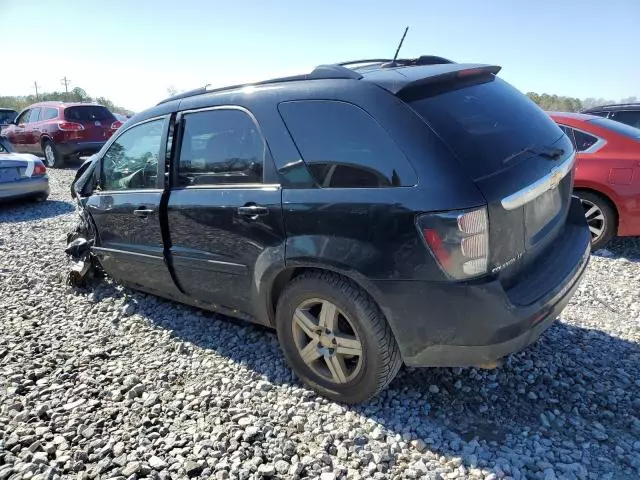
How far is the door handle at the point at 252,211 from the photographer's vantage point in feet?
8.92

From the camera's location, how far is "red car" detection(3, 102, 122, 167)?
12.2 m

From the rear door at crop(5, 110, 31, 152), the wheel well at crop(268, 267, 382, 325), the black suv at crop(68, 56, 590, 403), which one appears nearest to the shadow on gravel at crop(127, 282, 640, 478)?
the black suv at crop(68, 56, 590, 403)

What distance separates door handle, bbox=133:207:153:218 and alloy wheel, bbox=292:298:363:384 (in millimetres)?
1554

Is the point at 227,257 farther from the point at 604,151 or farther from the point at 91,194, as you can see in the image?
the point at 604,151

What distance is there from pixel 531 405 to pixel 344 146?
1.81 metres

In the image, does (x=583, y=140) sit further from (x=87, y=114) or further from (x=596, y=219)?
(x=87, y=114)

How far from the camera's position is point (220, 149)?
307 centimetres

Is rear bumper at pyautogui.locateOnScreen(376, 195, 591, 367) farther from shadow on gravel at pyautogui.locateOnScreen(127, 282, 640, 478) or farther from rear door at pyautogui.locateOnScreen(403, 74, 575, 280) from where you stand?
shadow on gravel at pyautogui.locateOnScreen(127, 282, 640, 478)

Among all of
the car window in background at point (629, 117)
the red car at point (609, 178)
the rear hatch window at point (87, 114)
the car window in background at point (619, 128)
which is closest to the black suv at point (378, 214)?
the red car at point (609, 178)

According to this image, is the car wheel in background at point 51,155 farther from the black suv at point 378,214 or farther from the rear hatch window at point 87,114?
the black suv at point 378,214

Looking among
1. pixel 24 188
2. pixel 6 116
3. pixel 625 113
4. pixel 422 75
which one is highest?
pixel 6 116

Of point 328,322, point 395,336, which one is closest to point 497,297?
point 395,336

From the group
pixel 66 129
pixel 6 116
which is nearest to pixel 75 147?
pixel 66 129

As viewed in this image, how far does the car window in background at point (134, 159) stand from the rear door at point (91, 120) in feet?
30.5
